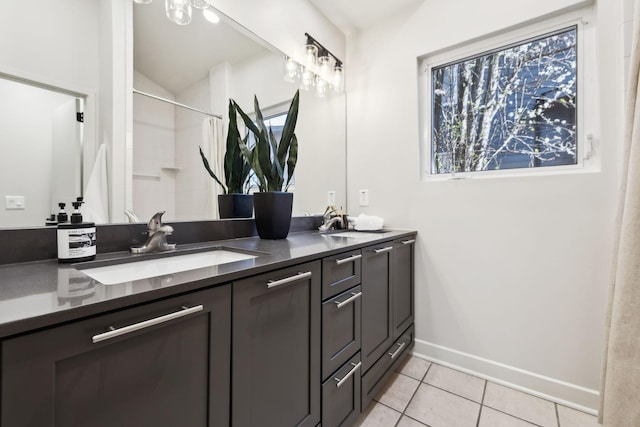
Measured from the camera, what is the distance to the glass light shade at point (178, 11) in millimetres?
1272

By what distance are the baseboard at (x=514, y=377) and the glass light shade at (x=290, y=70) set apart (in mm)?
2111

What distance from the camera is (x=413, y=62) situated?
200 cm

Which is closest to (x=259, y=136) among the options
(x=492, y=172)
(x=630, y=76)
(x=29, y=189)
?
(x=29, y=189)

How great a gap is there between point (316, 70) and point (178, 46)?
1.09 metres

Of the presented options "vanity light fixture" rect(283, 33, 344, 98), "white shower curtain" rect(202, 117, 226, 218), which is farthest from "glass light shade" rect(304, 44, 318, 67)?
"white shower curtain" rect(202, 117, 226, 218)

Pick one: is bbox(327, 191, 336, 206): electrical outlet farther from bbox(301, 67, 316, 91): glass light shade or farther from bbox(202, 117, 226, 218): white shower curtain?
bbox(202, 117, 226, 218): white shower curtain

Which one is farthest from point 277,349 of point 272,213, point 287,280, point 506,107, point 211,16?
point 506,107

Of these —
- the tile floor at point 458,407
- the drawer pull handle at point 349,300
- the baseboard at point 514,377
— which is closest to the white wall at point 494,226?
the baseboard at point 514,377

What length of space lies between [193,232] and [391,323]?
123cm

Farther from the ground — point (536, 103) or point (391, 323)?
point (536, 103)

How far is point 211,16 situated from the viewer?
59.1 inches

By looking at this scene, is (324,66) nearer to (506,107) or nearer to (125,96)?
(506,107)

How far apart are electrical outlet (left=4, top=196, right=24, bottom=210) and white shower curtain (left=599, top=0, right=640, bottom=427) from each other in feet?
7.20

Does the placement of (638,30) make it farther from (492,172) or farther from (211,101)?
(211,101)
